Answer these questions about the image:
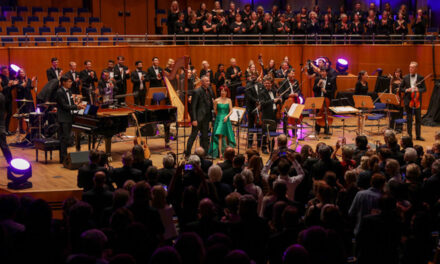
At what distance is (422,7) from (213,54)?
979 cm

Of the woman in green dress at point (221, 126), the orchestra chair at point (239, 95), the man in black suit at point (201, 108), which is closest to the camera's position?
the man in black suit at point (201, 108)

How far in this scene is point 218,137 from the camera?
36.6 feet

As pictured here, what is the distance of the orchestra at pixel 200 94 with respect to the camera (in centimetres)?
1078

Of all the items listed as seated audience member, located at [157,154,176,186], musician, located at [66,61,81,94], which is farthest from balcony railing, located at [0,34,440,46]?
seated audience member, located at [157,154,176,186]

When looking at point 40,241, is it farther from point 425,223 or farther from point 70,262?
point 425,223

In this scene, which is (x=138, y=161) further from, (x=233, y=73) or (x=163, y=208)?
(x=233, y=73)

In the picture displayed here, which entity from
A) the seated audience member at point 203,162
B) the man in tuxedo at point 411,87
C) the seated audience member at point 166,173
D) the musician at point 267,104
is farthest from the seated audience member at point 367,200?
the man in tuxedo at point 411,87

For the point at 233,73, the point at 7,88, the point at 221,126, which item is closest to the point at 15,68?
the point at 7,88

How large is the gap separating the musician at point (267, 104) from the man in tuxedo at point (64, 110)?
12.4 ft

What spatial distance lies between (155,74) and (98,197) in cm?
943

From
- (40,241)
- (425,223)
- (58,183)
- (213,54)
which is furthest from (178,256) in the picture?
(213,54)

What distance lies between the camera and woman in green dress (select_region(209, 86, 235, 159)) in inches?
432

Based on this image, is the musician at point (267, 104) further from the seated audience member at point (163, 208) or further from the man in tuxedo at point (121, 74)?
the seated audience member at point (163, 208)

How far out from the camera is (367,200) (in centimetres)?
563
